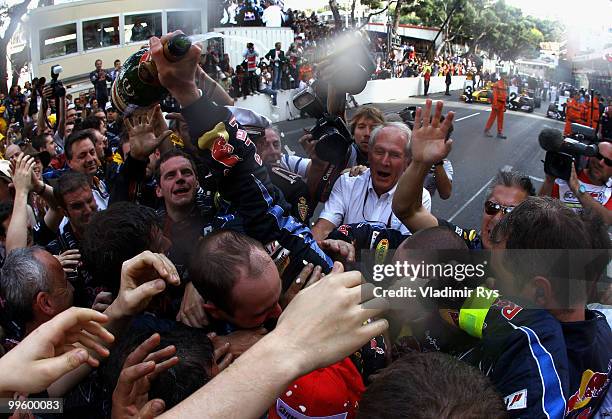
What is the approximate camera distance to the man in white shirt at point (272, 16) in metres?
21.9

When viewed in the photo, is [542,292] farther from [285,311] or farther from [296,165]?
[296,165]

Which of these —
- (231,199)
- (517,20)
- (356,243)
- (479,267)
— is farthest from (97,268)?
(517,20)

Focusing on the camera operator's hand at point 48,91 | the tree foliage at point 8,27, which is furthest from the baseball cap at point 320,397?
the tree foliage at point 8,27

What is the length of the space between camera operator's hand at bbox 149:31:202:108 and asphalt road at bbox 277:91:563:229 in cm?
381

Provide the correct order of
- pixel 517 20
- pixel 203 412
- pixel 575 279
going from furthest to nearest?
pixel 517 20 → pixel 575 279 → pixel 203 412

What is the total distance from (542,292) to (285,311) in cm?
76

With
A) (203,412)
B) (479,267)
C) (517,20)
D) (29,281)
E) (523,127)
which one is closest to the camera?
(203,412)

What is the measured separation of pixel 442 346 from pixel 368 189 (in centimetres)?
171

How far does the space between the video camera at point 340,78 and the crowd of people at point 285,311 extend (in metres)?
0.77

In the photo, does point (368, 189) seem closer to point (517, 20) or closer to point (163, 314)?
point (163, 314)

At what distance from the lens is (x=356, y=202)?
3203mm

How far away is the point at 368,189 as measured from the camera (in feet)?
10.5

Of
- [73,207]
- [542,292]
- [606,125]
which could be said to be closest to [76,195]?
[73,207]

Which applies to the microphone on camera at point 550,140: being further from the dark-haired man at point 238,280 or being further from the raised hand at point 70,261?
the raised hand at point 70,261
